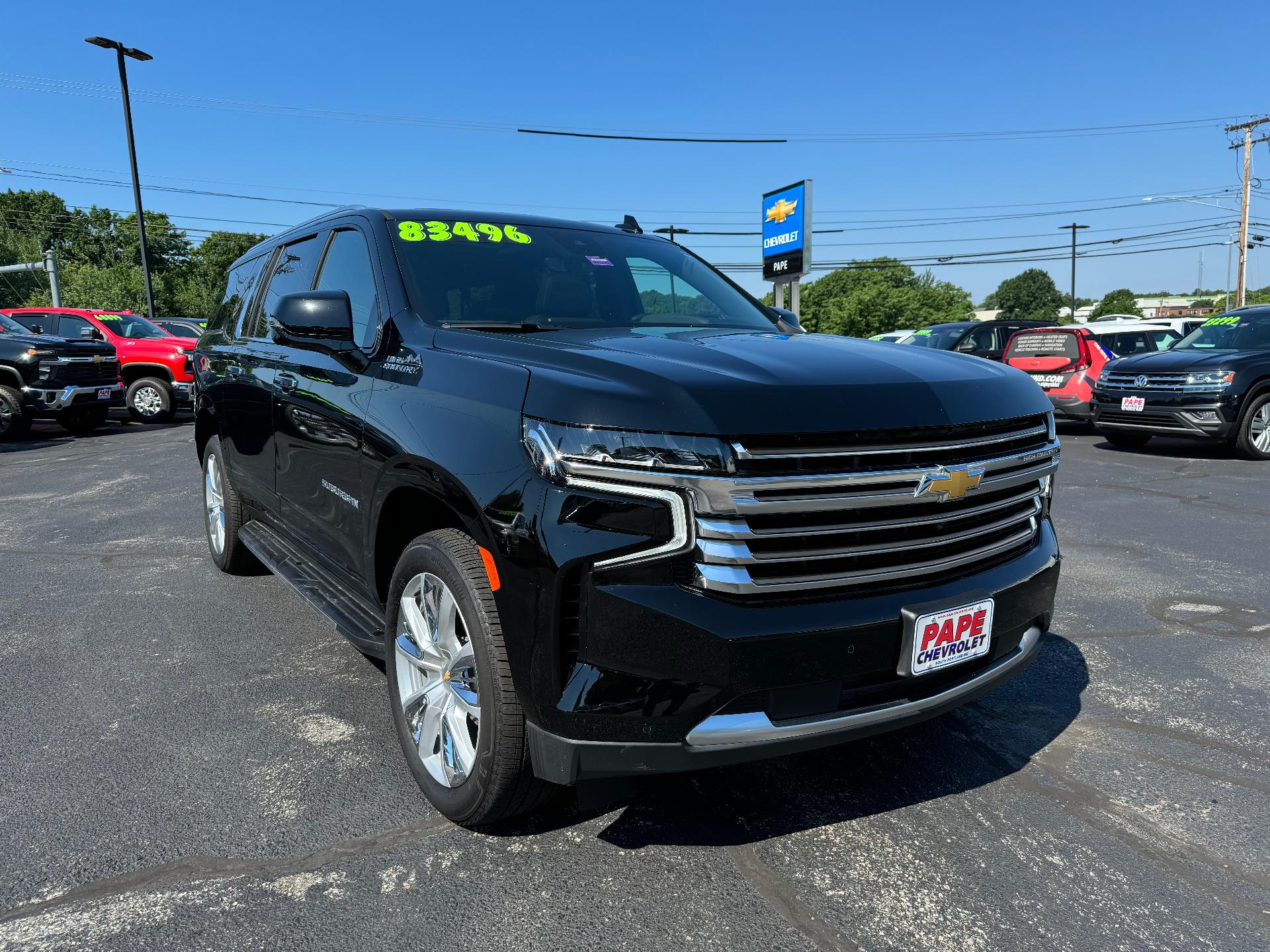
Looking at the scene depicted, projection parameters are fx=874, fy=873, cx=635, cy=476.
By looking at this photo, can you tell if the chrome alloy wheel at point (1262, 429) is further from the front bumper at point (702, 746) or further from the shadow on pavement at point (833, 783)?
the front bumper at point (702, 746)

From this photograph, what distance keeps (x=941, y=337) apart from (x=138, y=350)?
47.9 feet

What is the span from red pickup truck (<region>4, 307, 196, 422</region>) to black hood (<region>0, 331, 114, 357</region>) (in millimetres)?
1914

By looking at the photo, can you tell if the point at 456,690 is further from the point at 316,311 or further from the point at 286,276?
the point at 286,276

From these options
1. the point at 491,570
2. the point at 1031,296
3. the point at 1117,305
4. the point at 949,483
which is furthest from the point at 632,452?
the point at 1031,296

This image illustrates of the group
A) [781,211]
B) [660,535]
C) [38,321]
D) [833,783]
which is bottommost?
[833,783]

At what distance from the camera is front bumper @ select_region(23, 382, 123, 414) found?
13.3 meters

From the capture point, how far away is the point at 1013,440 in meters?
2.59

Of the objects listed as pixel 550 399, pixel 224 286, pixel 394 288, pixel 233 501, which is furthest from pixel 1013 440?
pixel 224 286

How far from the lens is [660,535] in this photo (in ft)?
Result: 6.72

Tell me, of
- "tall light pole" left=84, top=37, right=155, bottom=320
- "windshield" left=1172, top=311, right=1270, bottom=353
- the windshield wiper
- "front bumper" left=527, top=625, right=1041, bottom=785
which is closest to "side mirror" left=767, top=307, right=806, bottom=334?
the windshield wiper

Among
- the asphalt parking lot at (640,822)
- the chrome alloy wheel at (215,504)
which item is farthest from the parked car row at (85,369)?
the asphalt parking lot at (640,822)

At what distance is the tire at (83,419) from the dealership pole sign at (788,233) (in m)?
12.4

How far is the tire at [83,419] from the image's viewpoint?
47.5ft

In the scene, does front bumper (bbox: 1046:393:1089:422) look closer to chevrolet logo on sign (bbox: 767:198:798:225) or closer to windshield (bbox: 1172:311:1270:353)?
windshield (bbox: 1172:311:1270:353)
